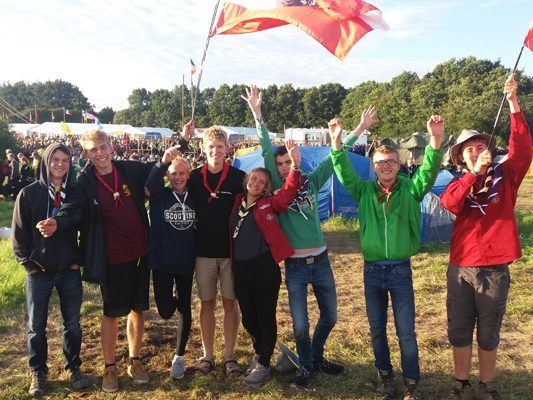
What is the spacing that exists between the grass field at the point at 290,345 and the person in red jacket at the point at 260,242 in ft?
2.23

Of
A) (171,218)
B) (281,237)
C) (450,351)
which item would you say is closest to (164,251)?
(171,218)

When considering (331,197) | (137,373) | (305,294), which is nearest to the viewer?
(305,294)

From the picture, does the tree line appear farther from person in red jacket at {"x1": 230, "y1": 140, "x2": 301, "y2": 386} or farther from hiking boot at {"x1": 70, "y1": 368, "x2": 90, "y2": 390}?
hiking boot at {"x1": 70, "y1": 368, "x2": 90, "y2": 390}

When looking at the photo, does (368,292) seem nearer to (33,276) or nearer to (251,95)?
(251,95)

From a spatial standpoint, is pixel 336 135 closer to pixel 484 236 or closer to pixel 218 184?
pixel 218 184

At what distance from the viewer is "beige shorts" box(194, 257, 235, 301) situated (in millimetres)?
3574

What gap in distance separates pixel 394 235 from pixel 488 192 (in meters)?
0.67

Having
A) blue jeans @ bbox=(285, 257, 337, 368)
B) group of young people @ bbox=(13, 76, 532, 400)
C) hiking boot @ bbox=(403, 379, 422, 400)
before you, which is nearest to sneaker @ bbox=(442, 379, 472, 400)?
group of young people @ bbox=(13, 76, 532, 400)

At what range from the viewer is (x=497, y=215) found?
303 centimetres

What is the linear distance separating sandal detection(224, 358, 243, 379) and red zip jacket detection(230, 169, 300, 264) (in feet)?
3.54

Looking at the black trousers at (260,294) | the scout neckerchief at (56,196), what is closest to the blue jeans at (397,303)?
the black trousers at (260,294)

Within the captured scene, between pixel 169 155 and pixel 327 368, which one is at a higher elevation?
pixel 169 155

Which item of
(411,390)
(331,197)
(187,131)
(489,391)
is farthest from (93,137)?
(331,197)

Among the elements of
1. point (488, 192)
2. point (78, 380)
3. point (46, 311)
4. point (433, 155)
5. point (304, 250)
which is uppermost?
point (433, 155)
